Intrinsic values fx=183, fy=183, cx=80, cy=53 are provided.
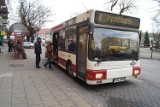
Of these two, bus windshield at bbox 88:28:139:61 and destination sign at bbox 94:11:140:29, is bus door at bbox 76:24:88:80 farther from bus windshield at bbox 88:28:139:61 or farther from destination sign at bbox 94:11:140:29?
destination sign at bbox 94:11:140:29

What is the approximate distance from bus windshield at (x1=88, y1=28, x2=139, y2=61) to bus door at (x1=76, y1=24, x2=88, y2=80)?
1.41 ft

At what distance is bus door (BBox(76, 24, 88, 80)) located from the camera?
6777mm

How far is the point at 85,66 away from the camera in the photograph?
6.68 meters

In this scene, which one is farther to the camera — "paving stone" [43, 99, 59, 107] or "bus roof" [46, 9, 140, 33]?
"bus roof" [46, 9, 140, 33]

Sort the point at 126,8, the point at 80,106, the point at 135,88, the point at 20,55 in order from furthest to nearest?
the point at 126,8 < the point at 20,55 < the point at 135,88 < the point at 80,106

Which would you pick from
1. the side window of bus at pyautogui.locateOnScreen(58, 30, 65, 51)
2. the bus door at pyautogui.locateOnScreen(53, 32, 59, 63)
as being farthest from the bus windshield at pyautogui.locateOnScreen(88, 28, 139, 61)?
the bus door at pyautogui.locateOnScreen(53, 32, 59, 63)

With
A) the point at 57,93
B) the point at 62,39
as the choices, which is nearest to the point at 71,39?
the point at 62,39

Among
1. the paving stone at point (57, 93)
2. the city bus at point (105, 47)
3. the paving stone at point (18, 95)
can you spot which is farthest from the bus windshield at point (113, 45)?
the paving stone at point (18, 95)

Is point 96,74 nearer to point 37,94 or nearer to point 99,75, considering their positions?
point 99,75

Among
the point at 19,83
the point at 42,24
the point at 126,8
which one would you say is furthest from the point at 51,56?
the point at 42,24

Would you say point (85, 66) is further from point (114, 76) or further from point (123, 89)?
point (123, 89)

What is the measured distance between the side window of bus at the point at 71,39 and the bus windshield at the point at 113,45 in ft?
5.57

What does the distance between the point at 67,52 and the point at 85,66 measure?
248 cm

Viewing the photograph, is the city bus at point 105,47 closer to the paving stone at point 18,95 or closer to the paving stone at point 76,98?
the paving stone at point 76,98
